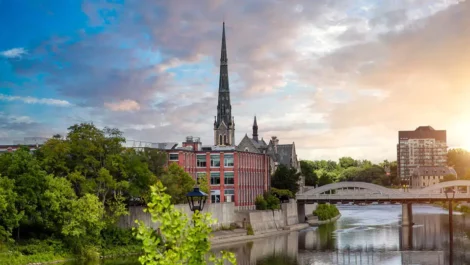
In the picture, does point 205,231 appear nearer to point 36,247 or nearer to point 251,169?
point 36,247

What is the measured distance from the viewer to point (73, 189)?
6675 centimetres

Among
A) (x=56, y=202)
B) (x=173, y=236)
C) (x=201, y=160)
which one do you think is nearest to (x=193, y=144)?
(x=201, y=160)

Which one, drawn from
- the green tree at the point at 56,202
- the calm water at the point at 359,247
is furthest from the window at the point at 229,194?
the green tree at the point at 56,202

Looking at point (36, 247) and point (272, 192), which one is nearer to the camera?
point (36, 247)

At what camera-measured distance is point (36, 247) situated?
63.5 metres

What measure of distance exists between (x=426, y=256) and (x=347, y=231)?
118 feet

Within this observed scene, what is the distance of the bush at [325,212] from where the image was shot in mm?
140250

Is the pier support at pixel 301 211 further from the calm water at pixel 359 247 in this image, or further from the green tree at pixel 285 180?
the calm water at pixel 359 247

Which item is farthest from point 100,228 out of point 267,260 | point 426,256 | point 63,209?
point 426,256

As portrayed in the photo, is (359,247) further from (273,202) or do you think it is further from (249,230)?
(273,202)

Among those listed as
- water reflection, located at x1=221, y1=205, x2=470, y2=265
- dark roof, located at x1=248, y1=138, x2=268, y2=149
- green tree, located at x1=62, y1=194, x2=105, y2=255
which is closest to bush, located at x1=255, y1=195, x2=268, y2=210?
water reflection, located at x1=221, y1=205, x2=470, y2=265

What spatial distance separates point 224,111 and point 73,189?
121884 mm

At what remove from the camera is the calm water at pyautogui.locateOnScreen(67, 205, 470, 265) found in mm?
74250

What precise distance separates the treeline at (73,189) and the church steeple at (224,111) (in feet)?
337
